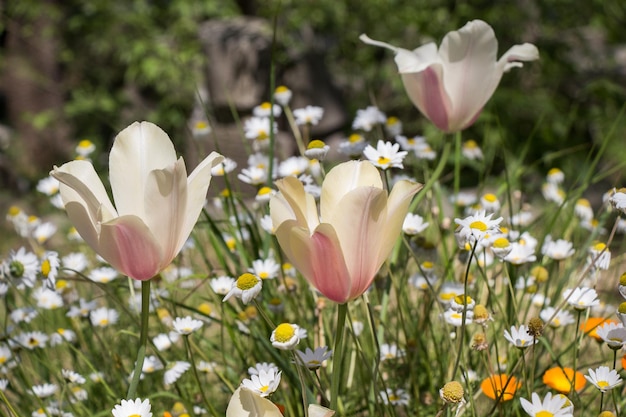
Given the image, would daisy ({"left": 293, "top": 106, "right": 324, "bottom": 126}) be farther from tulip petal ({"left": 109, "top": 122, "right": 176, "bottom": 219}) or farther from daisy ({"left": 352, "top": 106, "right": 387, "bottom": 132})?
tulip petal ({"left": 109, "top": 122, "right": 176, "bottom": 219})

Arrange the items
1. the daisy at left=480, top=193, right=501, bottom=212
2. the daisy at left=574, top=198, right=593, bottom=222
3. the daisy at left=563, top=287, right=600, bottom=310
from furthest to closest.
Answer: the daisy at left=574, top=198, right=593, bottom=222, the daisy at left=480, top=193, right=501, bottom=212, the daisy at left=563, top=287, right=600, bottom=310

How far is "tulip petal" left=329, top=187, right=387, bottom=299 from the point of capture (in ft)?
2.33

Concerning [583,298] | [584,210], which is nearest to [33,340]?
[583,298]

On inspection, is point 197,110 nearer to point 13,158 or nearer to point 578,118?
point 13,158

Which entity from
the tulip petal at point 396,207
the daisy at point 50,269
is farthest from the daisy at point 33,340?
the tulip petal at point 396,207

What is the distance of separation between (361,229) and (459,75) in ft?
1.61

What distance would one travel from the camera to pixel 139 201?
0.81 metres

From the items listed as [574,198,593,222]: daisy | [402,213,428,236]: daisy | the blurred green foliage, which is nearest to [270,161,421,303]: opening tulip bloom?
[402,213,428,236]: daisy

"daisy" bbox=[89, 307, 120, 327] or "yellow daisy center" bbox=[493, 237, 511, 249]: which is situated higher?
"yellow daisy center" bbox=[493, 237, 511, 249]

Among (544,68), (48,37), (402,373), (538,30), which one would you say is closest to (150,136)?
(402,373)

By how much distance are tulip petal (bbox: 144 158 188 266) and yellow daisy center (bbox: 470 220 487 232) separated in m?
0.31

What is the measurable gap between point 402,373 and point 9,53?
15.3 ft

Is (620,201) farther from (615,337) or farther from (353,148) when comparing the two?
(353,148)

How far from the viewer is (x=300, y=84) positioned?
4176mm
